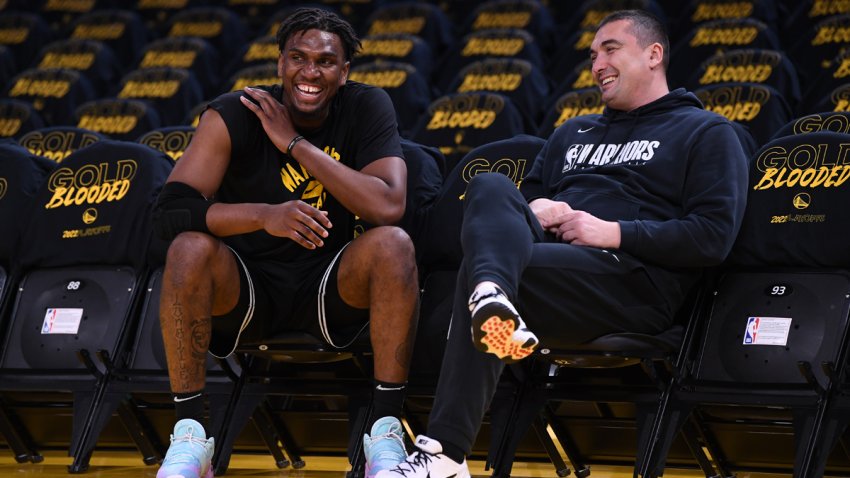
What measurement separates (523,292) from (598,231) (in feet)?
0.84

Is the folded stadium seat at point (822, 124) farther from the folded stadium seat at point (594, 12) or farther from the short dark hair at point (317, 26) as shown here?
the folded stadium seat at point (594, 12)

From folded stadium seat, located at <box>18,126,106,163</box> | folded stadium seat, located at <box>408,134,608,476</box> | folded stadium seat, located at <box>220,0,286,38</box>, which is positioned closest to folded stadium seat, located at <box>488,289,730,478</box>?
folded stadium seat, located at <box>408,134,608,476</box>

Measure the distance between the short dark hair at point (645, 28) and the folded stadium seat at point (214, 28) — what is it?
457 centimetres

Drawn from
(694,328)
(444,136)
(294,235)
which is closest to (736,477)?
(694,328)

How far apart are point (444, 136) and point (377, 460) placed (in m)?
2.38

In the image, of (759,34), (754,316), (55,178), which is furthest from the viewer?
(759,34)

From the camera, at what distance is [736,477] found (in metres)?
3.02

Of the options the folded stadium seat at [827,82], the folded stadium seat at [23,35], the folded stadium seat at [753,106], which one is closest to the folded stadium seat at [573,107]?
the folded stadium seat at [753,106]

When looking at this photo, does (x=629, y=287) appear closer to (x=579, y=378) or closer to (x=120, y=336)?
(x=579, y=378)

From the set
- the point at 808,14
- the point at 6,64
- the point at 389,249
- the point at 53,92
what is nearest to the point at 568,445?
the point at 389,249

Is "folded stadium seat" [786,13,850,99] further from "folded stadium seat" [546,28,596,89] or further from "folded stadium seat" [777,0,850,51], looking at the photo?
"folded stadium seat" [546,28,596,89]

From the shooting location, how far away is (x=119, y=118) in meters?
5.68

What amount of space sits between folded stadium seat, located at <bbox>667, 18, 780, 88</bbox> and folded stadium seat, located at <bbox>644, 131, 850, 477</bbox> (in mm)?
2640

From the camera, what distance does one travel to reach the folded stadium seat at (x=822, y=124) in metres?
3.25
